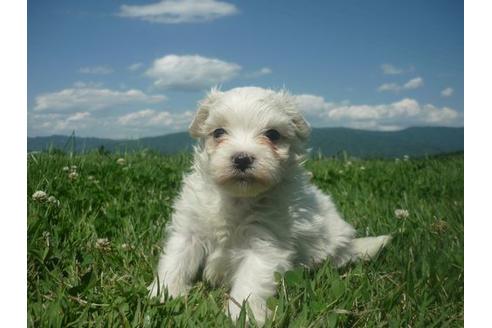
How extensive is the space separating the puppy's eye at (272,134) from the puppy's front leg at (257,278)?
1.61ft

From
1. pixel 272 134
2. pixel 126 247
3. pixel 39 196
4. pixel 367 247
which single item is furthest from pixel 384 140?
pixel 39 196

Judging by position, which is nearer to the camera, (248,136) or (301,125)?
(248,136)

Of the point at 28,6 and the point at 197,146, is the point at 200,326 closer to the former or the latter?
the point at 197,146

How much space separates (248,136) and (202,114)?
35 centimetres

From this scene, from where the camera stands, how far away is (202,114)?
2.77m

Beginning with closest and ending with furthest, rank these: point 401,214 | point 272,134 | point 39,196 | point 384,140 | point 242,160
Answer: point 384,140
point 242,160
point 272,134
point 39,196
point 401,214

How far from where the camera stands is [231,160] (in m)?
2.41

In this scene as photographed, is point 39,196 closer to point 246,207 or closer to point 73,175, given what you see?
point 73,175

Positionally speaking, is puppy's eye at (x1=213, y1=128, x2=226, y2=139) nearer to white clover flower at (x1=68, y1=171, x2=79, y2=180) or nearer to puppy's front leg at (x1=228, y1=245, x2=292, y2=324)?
puppy's front leg at (x1=228, y1=245, x2=292, y2=324)

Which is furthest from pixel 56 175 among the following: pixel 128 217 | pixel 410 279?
pixel 410 279

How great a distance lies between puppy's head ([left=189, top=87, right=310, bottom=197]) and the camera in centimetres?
242

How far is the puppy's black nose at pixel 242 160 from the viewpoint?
7.82ft

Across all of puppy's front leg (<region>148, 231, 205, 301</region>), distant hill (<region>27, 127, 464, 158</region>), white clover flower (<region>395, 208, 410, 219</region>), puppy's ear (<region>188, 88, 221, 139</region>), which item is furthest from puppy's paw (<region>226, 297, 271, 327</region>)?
white clover flower (<region>395, 208, 410, 219</region>)
